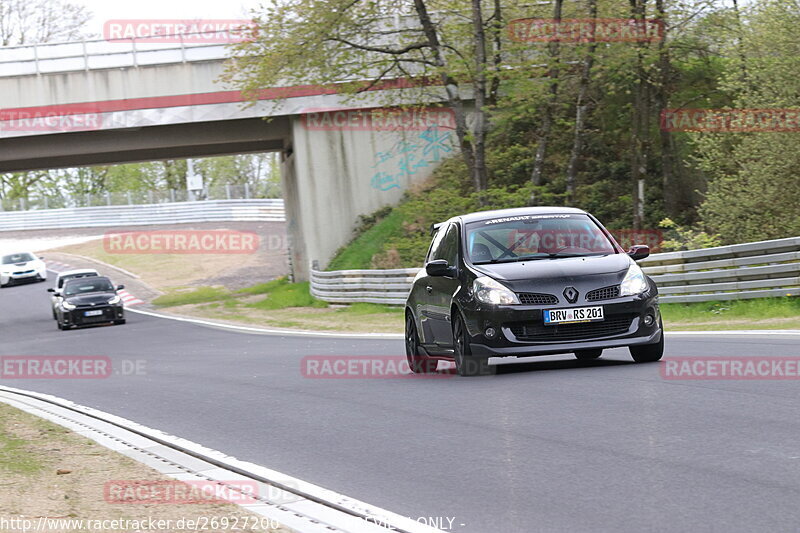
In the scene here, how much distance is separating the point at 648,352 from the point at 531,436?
13.8ft

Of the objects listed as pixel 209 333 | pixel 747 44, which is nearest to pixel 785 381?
pixel 747 44

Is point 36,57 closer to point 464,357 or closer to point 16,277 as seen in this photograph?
point 16,277

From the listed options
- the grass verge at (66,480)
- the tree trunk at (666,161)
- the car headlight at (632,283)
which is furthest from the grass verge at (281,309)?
the grass verge at (66,480)

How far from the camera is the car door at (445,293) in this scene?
12.3 m

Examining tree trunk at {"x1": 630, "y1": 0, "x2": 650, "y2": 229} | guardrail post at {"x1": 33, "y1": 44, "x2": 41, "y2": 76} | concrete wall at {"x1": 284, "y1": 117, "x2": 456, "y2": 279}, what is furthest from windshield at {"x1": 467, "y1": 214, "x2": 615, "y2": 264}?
guardrail post at {"x1": 33, "y1": 44, "x2": 41, "y2": 76}

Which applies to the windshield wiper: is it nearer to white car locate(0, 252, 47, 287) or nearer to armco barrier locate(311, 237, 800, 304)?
armco barrier locate(311, 237, 800, 304)

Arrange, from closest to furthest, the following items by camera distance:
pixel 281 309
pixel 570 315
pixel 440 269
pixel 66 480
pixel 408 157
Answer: pixel 66 480, pixel 570 315, pixel 440 269, pixel 281 309, pixel 408 157

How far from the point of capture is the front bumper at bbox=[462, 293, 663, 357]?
11.3 meters

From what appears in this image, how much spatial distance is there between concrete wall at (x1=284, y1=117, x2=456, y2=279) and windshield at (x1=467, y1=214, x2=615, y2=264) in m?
27.7

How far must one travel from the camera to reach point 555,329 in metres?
11.3

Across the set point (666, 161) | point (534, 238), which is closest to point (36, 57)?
point (666, 161)

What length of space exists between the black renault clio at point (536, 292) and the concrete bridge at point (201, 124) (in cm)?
2283

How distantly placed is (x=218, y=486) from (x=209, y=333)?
21.0m

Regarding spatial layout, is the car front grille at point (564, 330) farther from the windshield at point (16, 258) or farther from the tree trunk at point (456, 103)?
the windshield at point (16, 258)
